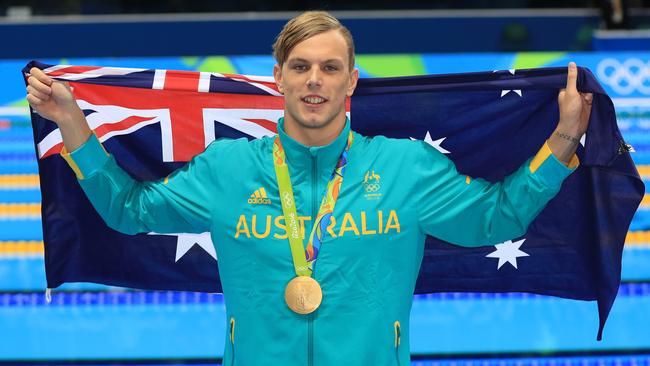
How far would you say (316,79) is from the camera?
6.40 feet

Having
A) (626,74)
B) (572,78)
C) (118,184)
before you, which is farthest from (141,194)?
(626,74)

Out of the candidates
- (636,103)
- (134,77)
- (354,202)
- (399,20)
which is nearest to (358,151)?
(354,202)

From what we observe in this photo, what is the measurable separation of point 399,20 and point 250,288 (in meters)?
7.43

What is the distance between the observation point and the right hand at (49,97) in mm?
2119

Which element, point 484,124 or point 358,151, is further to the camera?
point 484,124

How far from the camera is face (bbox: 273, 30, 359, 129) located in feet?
6.45

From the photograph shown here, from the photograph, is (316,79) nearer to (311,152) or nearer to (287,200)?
(311,152)

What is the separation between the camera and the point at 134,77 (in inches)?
105

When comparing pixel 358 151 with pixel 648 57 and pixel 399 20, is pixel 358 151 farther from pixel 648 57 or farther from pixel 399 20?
pixel 399 20

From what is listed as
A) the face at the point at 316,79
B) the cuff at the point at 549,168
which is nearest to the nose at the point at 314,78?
the face at the point at 316,79

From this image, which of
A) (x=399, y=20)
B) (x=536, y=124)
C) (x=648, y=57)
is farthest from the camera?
(x=399, y=20)

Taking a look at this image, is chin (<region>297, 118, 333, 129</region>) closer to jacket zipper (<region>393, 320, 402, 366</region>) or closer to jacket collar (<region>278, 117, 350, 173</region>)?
jacket collar (<region>278, 117, 350, 173</region>)

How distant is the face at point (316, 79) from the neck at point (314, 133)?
0.02 m

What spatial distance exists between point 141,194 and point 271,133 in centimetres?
68
